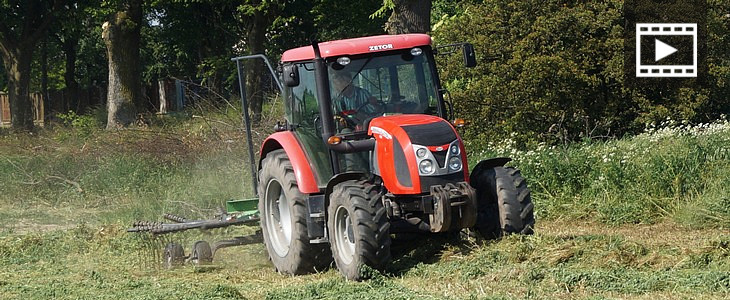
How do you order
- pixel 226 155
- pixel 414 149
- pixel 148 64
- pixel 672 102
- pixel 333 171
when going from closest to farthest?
pixel 414 149
pixel 333 171
pixel 226 155
pixel 672 102
pixel 148 64

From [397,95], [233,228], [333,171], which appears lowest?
[233,228]

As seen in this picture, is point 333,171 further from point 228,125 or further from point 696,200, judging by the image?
point 228,125

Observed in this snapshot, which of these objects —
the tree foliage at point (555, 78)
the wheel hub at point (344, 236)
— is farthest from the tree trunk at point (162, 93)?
the wheel hub at point (344, 236)

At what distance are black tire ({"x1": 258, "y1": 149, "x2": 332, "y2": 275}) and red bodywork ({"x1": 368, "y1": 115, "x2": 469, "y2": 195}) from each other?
1.04 m

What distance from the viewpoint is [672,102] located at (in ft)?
63.3

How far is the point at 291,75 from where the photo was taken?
10359 mm

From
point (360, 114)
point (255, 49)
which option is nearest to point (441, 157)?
point (360, 114)

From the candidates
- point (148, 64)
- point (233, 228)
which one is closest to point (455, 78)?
point (233, 228)

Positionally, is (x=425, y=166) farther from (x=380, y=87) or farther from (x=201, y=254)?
(x=201, y=254)

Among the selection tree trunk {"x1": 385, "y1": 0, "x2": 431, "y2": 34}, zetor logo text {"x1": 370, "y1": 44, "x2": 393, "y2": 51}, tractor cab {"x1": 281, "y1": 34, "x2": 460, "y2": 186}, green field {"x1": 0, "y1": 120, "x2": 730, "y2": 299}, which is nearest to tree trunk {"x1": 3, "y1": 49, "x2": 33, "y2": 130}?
green field {"x1": 0, "y1": 120, "x2": 730, "y2": 299}

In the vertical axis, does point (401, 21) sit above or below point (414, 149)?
above

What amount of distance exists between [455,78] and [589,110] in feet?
7.77

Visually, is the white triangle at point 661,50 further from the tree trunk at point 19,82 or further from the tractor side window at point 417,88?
the tree trunk at point 19,82

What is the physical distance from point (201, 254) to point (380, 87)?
298 centimetres
